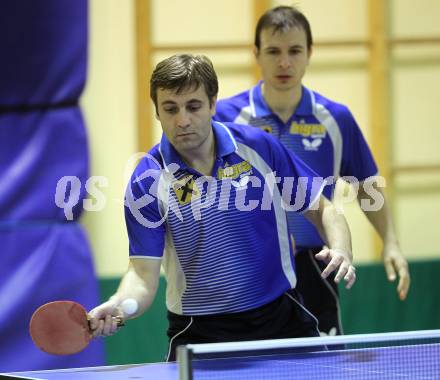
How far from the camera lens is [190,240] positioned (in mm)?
3129

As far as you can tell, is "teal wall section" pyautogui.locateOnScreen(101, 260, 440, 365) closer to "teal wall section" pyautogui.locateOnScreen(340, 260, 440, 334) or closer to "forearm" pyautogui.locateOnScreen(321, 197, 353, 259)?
"teal wall section" pyautogui.locateOnScreen(340, 260, 440, 334)

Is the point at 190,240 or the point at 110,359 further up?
the point at 190,240

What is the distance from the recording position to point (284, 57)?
407 centimetres

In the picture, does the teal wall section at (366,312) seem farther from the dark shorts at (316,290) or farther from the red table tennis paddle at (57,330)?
the red table tennis paddle at (57,330)

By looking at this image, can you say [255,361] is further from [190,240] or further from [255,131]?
[255,131]

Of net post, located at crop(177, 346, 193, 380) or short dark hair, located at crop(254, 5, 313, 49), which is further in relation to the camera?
short dark hair, located at crop(254, 5, 313, 49)

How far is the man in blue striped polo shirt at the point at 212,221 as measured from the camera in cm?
306

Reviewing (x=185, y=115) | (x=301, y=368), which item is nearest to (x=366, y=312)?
(x=185, y=115)

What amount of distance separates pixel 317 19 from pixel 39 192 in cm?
236

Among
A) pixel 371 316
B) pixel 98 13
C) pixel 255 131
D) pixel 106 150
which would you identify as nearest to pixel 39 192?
pixel 106 150

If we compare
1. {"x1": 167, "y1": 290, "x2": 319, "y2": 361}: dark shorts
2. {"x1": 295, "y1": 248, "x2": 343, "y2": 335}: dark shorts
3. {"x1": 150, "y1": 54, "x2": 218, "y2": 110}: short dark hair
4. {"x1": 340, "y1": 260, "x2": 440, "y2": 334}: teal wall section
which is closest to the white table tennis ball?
{"x1": 167, "y1": 290, "x2": 319, "y2": 361}: dark shorts

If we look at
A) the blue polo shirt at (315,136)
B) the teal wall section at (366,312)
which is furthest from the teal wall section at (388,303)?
the blue polo shirt at (315,136)

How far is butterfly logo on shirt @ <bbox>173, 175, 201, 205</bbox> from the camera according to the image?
3141mm

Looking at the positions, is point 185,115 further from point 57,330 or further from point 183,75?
point 57,330
